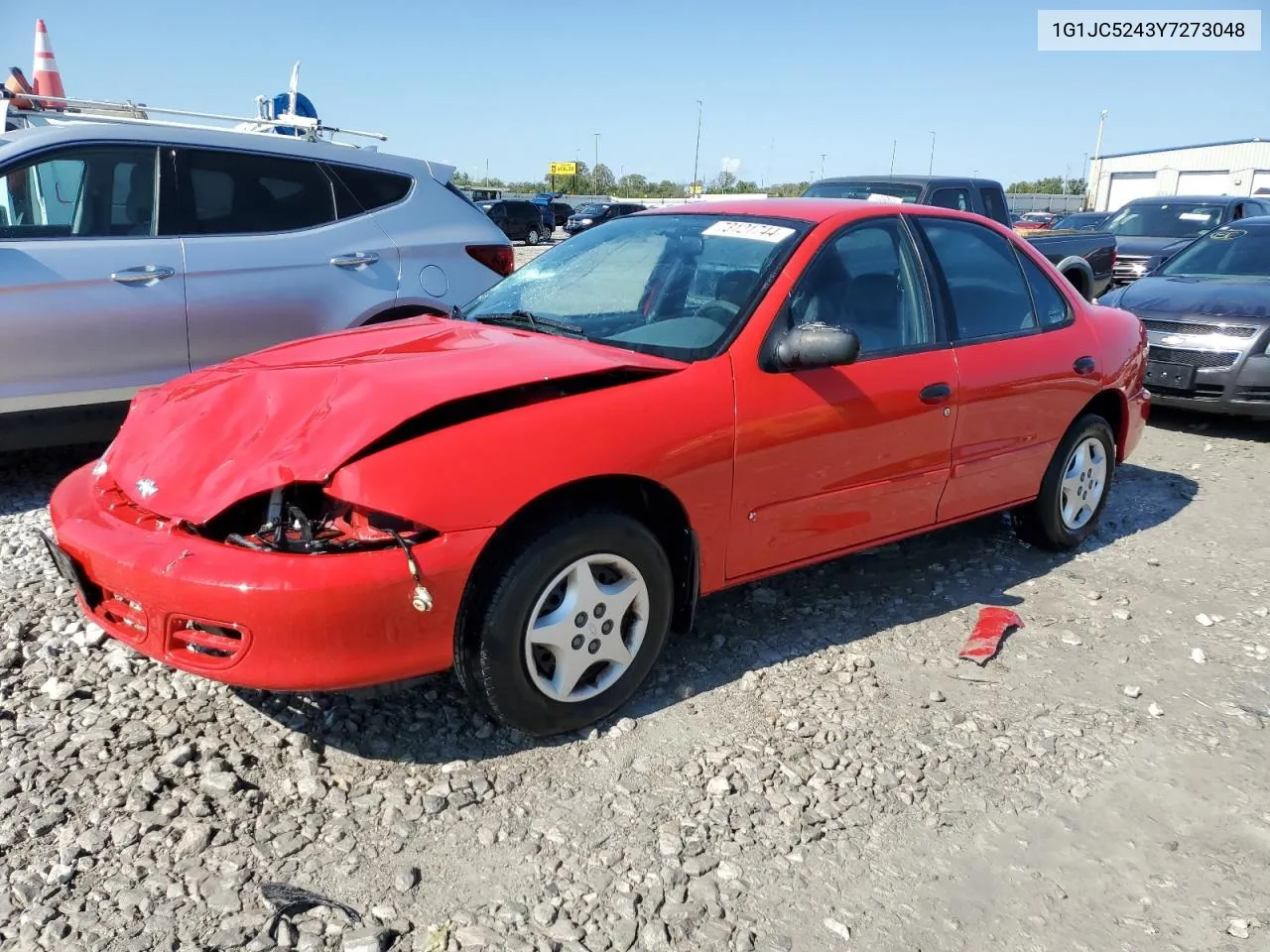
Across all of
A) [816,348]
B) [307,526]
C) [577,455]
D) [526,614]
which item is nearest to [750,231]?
[816,348]

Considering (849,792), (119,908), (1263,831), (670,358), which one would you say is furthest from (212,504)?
(1263,831)

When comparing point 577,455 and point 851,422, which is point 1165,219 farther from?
point 577,455

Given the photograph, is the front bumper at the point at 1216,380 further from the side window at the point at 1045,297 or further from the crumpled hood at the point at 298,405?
the crumpled hood at the point at 298,405

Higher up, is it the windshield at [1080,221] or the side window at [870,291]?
the windshield at [1080,221]

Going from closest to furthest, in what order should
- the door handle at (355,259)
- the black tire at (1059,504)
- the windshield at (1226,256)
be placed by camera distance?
the black tire at (1059,504) → the door handle at (355,259) → the windshield at (1226,256)

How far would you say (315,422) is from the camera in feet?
9.02

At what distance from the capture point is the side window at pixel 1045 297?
448cm

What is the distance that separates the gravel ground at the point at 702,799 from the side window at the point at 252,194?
2067 millimetres

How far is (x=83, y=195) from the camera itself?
16.1 ft

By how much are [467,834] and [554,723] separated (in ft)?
1.53

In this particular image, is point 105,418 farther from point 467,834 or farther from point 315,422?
point 467,834

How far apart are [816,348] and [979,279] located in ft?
4.36

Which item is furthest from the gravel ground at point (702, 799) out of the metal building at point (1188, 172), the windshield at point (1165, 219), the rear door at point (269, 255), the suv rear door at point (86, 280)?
the metal building at point (1188, 172)

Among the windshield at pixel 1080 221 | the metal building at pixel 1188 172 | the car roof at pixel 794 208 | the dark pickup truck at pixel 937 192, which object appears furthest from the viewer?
the metal building at pixel 1188 172
